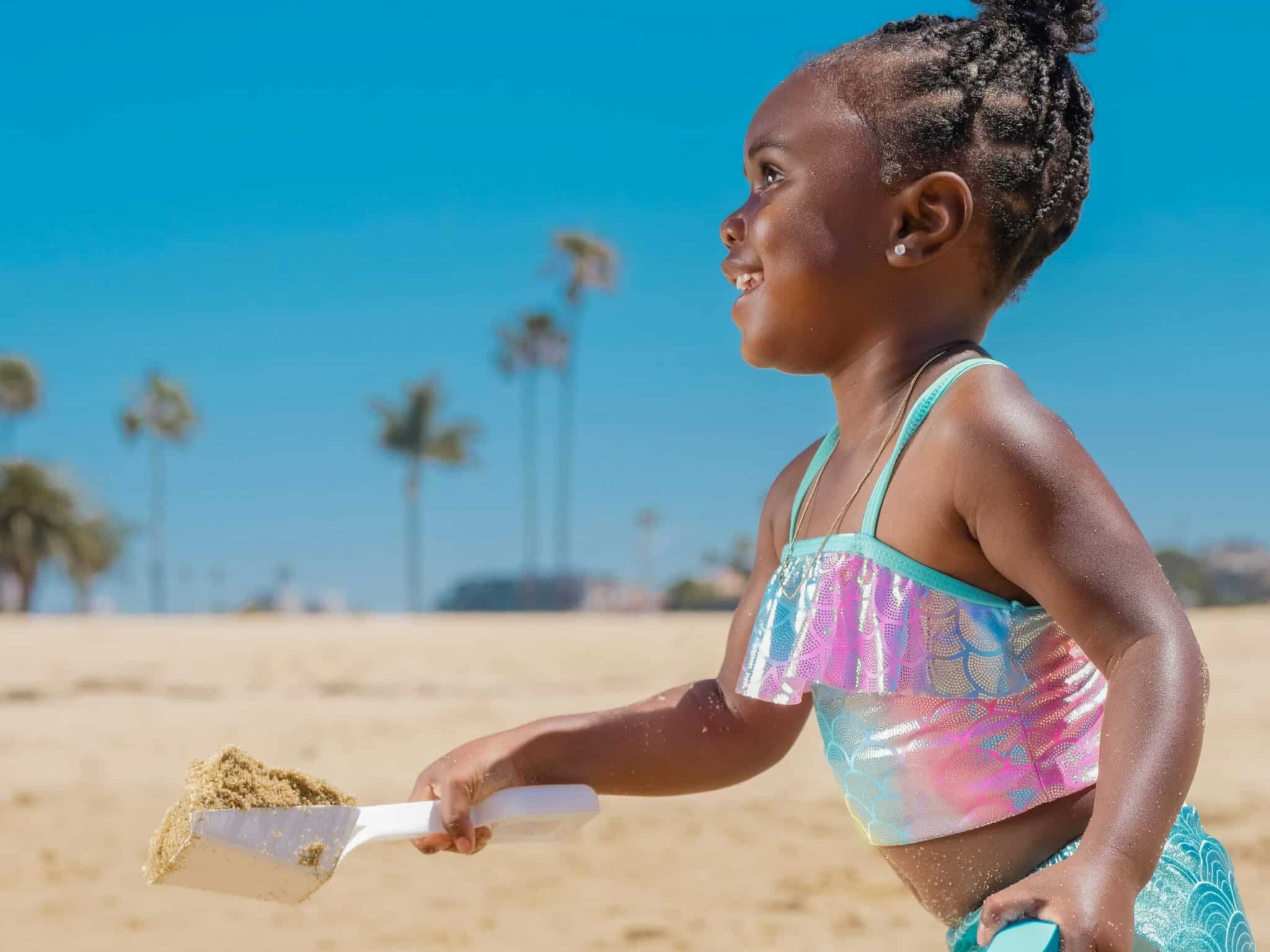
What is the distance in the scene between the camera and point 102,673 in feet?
51.4

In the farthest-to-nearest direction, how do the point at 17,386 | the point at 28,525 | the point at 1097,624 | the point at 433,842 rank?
the point at 17,386
the point at 28,525
the point at 433,842
the point at 1097,624

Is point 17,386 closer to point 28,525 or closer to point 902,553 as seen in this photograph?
point 28,525

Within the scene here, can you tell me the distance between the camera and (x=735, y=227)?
73.7 inches

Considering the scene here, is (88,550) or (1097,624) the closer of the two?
(1097,624)

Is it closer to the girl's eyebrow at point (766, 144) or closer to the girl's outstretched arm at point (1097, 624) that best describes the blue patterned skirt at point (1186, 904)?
the girl's outstretched arm at point (1097, 624)

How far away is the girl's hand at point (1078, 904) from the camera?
127cm

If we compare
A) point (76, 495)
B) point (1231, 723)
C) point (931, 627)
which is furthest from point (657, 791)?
point (76, 495)

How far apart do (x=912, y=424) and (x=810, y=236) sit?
29 cm

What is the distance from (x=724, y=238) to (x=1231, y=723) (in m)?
10.3

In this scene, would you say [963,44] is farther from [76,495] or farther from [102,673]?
[76,495]

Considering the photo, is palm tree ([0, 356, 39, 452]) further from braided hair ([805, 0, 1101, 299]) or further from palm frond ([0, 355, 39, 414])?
braided hair ([805, 0, 1101, 299])

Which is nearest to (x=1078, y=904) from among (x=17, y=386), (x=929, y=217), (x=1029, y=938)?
(x=1029, y=938)

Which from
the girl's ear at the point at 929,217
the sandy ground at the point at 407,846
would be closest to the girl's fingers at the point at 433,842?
the girl's ear at the point at 929,217

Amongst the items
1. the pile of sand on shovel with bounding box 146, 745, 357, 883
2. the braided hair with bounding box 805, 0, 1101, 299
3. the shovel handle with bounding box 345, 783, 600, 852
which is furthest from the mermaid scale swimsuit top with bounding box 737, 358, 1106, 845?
the pile of sand on shovel with bounding box 146, 745, 357, 883
